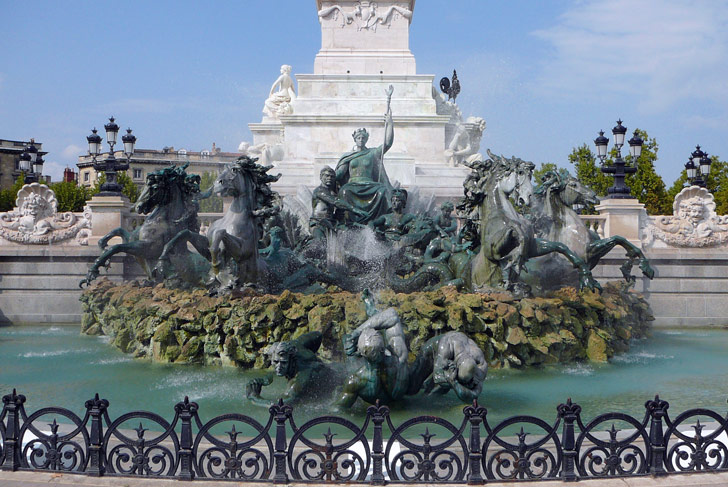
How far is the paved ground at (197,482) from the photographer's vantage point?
5098 mm

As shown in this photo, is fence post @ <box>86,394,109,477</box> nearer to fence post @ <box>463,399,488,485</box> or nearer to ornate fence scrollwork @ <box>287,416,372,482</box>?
ornate fence scrollwork @ <box>287,416,372,482</box>

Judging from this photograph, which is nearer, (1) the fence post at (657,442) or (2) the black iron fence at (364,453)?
(2) the black iron fence at (364,453)

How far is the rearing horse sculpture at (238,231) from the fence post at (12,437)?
566cm

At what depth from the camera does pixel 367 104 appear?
20.7 meters

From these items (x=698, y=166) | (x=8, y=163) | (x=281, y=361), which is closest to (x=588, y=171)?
(x=698, y=166)

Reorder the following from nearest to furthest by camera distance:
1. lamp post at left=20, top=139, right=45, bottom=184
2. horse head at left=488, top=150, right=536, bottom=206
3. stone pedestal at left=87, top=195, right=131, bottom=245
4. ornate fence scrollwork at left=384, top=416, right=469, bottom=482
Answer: ornate fence scrollwork at left=384, top=416, right=469, bottom=482 < horse head at left=488, top=150, right=536, bottom=206 < stone pedestal at left=87, top=195, right=131, bottom=245 < lamp post at left=20, top=139, right=45, bottom=184

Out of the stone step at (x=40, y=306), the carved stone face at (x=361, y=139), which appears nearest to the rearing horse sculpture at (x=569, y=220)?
the carved stone face at (x=361, y=139)

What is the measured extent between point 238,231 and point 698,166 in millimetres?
16197

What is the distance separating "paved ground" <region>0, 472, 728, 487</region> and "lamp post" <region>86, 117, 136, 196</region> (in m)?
14.0

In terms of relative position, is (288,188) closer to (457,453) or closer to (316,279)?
(316,279)

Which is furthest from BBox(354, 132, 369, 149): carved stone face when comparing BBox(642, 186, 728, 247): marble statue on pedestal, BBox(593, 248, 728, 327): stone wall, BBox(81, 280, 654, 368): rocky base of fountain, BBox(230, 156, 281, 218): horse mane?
BBox(642, 186, 728, 247): marble statue on pedestal

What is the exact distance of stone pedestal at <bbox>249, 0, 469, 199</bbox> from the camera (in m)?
19.9

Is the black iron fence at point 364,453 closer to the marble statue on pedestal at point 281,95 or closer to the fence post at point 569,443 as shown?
the fence post at point 569,443

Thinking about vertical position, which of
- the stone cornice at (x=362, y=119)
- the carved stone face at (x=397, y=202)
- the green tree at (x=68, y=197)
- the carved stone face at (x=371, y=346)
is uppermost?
the green tree at (x=68, y=197)
